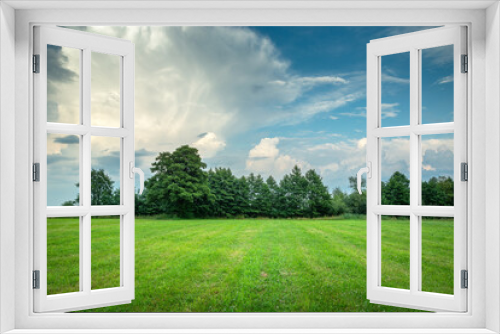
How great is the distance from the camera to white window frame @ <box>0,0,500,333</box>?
181 cm

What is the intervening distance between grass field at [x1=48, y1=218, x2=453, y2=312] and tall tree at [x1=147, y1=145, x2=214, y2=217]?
638 mm

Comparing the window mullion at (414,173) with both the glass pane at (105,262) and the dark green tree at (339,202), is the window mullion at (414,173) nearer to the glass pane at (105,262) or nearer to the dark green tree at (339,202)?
the glass pane at (105,262)

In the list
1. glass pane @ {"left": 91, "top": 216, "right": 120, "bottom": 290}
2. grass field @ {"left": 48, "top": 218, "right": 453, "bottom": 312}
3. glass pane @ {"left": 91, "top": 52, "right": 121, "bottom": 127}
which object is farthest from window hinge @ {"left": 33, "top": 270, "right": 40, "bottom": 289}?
glass pane @ {"left": 91, "top": 216, "right": 120, "bottom": 290}

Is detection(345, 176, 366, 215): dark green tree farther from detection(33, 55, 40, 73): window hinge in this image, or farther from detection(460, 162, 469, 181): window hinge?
detection(33, 55, 40, 73): window hinge

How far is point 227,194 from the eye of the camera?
1298cm

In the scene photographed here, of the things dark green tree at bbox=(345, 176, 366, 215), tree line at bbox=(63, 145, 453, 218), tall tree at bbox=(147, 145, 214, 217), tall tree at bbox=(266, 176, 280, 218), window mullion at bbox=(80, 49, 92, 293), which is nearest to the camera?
Answer: window mullion at bbox=(80, 49, 92, 293)

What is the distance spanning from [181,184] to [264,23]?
39.3 feet

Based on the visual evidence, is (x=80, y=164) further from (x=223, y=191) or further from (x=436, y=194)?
(x=223, y=191)

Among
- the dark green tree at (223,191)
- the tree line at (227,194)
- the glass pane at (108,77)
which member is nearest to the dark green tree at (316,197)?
the tree line at (227,194)

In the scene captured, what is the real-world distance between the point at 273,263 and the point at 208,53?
22.1 feet

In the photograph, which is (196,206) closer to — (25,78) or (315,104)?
(315,104)

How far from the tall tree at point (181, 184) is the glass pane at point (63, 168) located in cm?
961

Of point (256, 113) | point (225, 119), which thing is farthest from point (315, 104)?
point (225, 119)

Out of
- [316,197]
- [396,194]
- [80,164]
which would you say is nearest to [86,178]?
[80,164]
